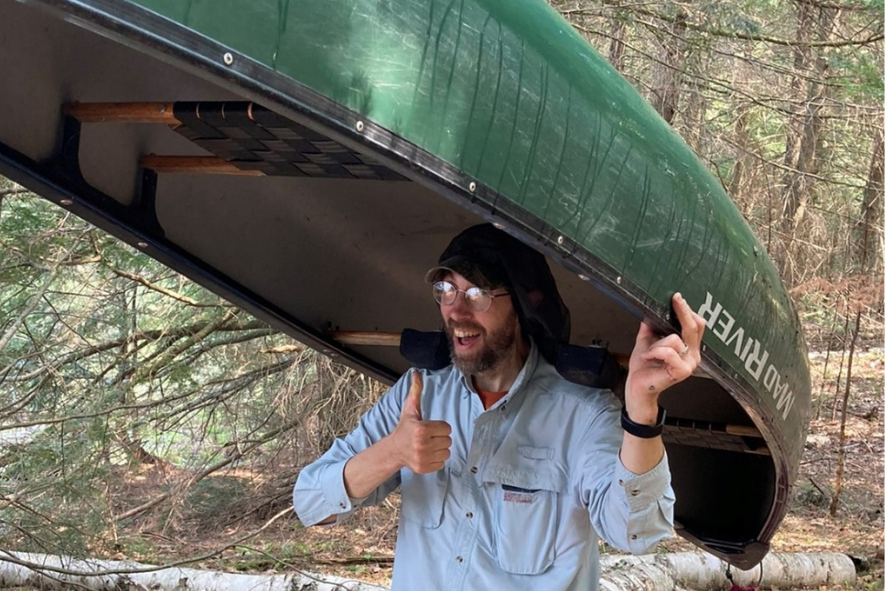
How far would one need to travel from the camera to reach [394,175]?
7.35ft

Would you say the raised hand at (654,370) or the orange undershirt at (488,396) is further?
the orange undershirt at (488,396)

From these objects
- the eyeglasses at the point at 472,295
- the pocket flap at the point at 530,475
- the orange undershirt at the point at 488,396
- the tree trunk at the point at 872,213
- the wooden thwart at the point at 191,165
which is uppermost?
the tree trunk at the point at 872,213

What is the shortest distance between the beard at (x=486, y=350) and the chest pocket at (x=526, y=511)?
9.9 inches

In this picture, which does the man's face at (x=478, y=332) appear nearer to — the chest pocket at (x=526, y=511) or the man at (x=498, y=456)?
the man at (x=498, y=456)

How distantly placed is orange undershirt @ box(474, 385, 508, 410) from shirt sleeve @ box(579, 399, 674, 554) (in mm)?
359

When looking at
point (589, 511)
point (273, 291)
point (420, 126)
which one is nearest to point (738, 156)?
point (273, 291)

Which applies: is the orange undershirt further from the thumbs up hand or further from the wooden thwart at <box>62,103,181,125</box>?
the wooden thwart at <box>62,103,181,125</box>

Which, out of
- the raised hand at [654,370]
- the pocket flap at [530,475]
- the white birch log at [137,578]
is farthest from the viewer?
the white birch log at [137,578]

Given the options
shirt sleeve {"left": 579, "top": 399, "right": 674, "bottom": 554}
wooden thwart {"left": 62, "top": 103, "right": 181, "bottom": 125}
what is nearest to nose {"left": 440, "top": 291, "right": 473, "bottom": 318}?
shirt sleeve {"left": 579, "top": 399, "right": 674, "bottom": 554}

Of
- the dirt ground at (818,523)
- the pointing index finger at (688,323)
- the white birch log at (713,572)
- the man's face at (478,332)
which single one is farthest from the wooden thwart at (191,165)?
the white birch log at (713,572)

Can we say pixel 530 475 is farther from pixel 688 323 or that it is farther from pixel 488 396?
pixel 688 323

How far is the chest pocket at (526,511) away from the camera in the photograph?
6.56 ft

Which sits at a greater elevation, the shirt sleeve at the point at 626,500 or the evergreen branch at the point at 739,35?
the evergreen branch at the point at 739,35

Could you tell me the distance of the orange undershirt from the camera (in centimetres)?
227
